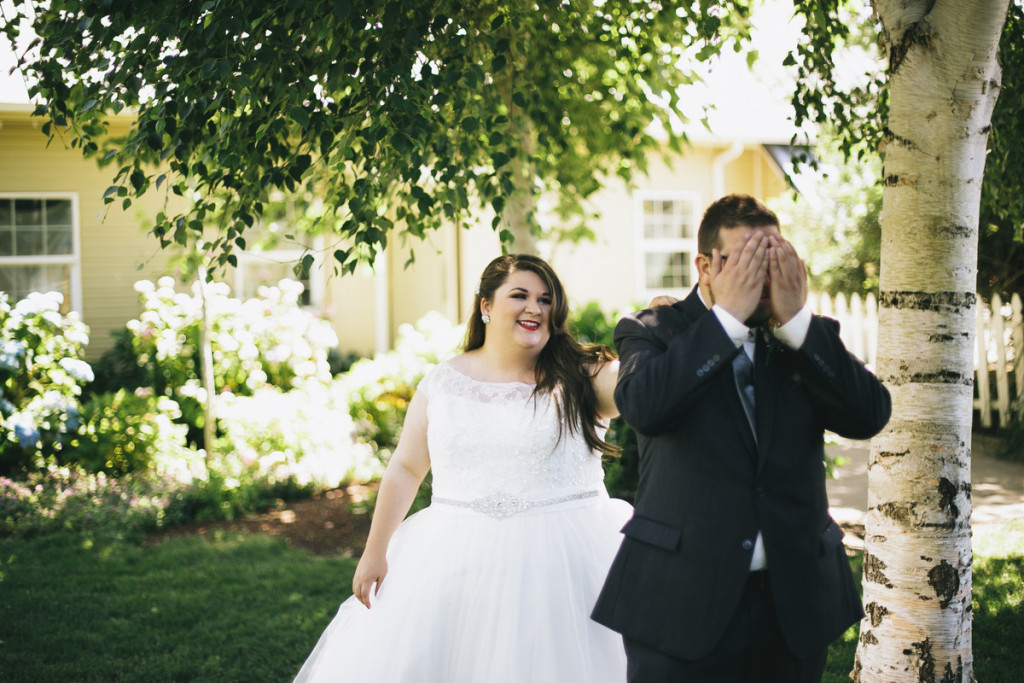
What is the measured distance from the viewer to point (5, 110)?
9.80 m

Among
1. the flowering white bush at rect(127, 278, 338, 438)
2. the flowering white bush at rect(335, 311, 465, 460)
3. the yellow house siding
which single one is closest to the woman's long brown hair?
the flowering white bush at rect(335, 311, 465, 460)

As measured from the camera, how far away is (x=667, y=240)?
13.4 metres

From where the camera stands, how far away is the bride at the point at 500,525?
286 cm

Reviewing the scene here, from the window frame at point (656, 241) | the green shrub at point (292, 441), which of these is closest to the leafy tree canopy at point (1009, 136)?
the green shrub at point (292, 441)

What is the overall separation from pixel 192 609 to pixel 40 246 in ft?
24.8

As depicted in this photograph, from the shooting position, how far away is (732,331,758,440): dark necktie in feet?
6.66

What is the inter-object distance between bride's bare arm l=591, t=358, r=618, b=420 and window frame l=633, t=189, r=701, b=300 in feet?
33.2

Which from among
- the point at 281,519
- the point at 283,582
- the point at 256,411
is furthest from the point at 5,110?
the point at 283,582

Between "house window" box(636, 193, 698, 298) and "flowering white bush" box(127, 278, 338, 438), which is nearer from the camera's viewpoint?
"flowering white bush" box(127, 278, 338, 438)

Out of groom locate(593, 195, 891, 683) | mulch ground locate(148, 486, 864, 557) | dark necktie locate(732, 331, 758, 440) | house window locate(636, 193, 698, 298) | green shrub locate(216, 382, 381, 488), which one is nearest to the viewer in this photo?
groom locate(593, 195, 891, 683)

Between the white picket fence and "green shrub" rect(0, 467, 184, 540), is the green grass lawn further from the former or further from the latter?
the white picket fence

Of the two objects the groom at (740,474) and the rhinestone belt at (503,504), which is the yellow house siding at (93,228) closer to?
the rhinestone belt at (503,504)

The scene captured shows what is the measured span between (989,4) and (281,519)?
627 cm

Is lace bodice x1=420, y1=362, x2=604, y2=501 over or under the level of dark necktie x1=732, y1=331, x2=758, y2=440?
under
